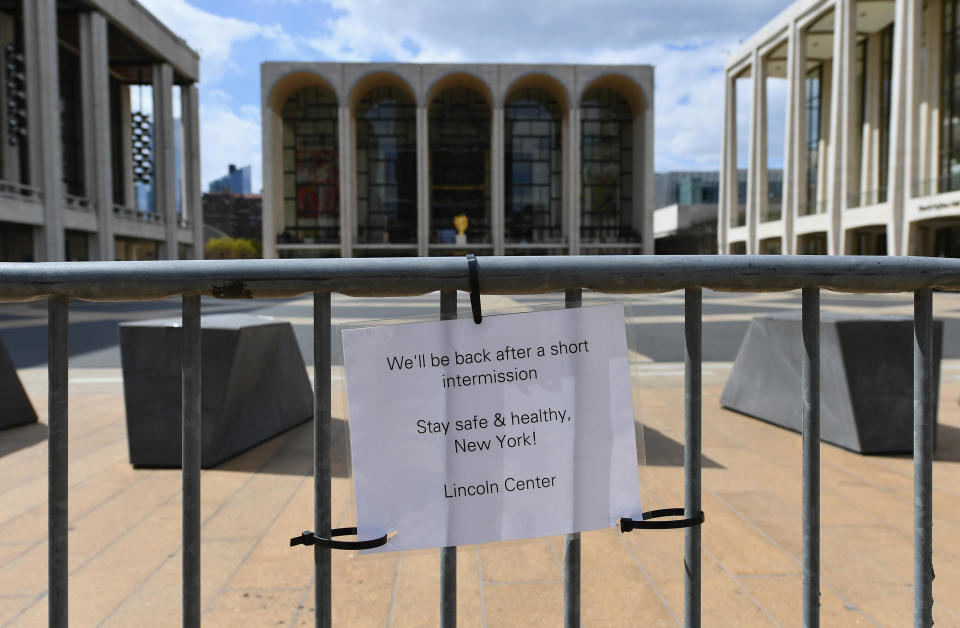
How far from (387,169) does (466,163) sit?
798cm

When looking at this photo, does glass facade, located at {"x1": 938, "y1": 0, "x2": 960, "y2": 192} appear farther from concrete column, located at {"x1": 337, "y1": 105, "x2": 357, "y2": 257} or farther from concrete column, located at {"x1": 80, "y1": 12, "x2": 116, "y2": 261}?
concrete column, located at {"x1": 80, "y1": 12, "x2": 116, "y2": 261}

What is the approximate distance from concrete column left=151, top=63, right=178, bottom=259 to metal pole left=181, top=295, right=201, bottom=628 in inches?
2164

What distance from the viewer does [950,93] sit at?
118 ft

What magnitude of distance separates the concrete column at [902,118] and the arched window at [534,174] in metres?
30.0

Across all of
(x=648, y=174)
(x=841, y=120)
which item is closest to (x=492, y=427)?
(x=841, y=120)

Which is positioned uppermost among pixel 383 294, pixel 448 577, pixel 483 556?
pixel 383 294

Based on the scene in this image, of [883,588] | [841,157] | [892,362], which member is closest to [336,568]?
[883,588]

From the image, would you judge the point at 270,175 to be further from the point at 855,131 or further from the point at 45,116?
the point at 855,131

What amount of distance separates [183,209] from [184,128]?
25.0 ft

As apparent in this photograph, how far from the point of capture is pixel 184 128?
55938 millimetres

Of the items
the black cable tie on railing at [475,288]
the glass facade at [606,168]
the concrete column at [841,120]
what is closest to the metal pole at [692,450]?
the black cable tie on railing at [475,288]

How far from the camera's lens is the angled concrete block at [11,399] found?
17.1 feet

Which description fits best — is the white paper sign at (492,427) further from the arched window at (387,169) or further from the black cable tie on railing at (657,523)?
the arched window at (387,169)

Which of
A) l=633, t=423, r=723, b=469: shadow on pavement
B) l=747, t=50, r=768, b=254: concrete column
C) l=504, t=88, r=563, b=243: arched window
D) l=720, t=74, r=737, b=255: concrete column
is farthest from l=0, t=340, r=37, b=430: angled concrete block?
l=720, t=74, r=737, b=255: concrete column
